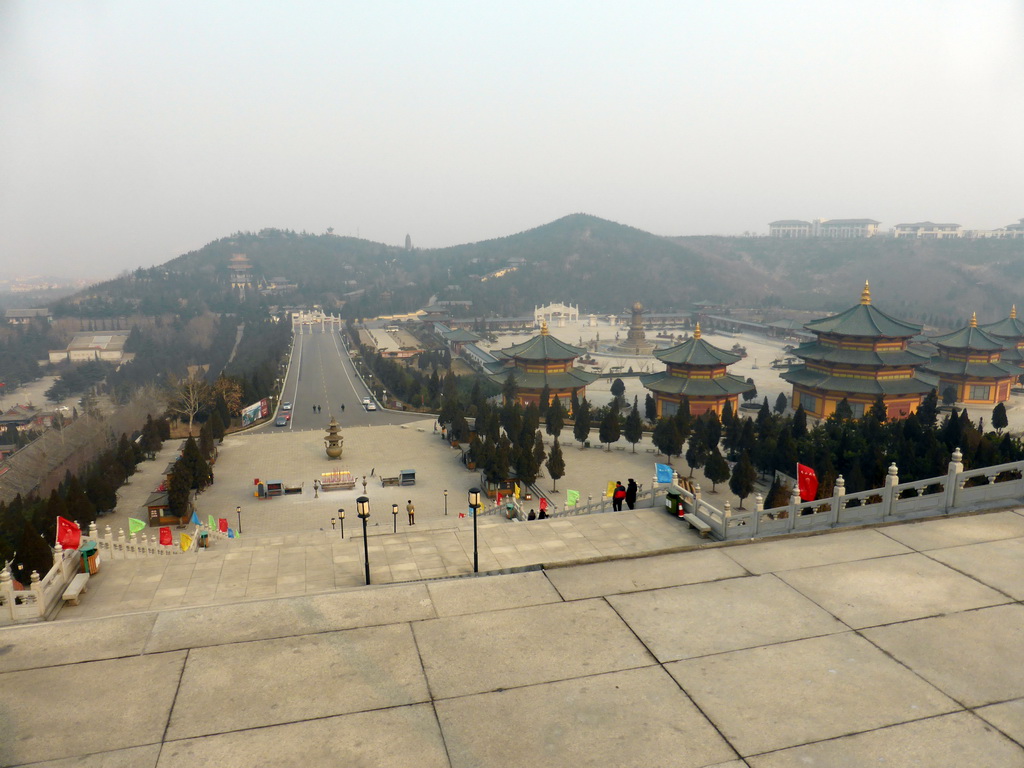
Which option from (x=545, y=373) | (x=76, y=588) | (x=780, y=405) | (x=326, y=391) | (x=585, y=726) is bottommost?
(x=326, y=391)

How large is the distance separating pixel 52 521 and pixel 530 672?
1001 inches

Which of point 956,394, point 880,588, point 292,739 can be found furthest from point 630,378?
point 292,739

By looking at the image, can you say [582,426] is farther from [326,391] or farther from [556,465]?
[326,391]

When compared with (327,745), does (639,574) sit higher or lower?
lower

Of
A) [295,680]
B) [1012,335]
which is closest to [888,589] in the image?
[295,680]

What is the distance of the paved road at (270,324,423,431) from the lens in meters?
62.2

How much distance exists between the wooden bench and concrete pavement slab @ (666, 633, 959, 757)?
14.2m

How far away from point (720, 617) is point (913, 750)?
404cm

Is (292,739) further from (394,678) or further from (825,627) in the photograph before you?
(825,627)

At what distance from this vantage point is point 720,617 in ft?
42.8

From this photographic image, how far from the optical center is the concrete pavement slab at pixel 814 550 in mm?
15547

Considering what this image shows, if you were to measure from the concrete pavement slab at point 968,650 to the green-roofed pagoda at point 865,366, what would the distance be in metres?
44.5

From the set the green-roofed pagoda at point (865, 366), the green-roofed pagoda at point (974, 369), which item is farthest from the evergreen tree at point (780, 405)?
the green-roofed pagoda at point (974, 369)

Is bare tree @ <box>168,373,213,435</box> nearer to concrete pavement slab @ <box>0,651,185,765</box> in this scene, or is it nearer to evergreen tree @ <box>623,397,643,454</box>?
evergreen tree @ <box>623,397,643,454</box>
